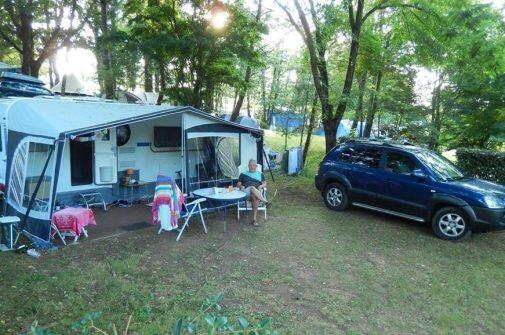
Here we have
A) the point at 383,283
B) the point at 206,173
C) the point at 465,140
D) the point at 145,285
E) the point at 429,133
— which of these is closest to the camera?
the point at 145,285

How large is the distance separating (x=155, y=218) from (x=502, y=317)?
4.99m

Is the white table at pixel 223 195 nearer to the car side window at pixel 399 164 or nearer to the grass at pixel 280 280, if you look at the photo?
the grass at pixel 280 280

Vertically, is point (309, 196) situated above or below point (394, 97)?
below

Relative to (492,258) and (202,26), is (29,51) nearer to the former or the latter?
(202,26)

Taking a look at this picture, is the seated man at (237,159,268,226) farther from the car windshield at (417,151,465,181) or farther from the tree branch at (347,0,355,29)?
the tree branch at (347,0,355,29)

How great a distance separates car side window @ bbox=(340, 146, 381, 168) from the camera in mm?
7840

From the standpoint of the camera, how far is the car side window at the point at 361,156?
25.7 feet

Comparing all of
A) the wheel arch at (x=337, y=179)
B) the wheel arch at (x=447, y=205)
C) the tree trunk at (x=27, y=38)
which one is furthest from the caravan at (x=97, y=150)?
the tree trunk at (x=27, y=38)

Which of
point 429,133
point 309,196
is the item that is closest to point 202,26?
point 309,196

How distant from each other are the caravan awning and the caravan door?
2.29 feet

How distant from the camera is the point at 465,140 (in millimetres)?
12492

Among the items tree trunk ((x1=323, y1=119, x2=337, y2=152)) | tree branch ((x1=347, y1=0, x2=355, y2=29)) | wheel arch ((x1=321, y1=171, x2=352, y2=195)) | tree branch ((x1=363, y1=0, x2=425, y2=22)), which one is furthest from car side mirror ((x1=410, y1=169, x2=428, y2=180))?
tree branch ((x1=363, y1=0, x2=425, y2=22))

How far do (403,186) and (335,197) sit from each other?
1625 millimetres

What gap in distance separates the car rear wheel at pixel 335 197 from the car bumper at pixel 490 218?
2553 mm
